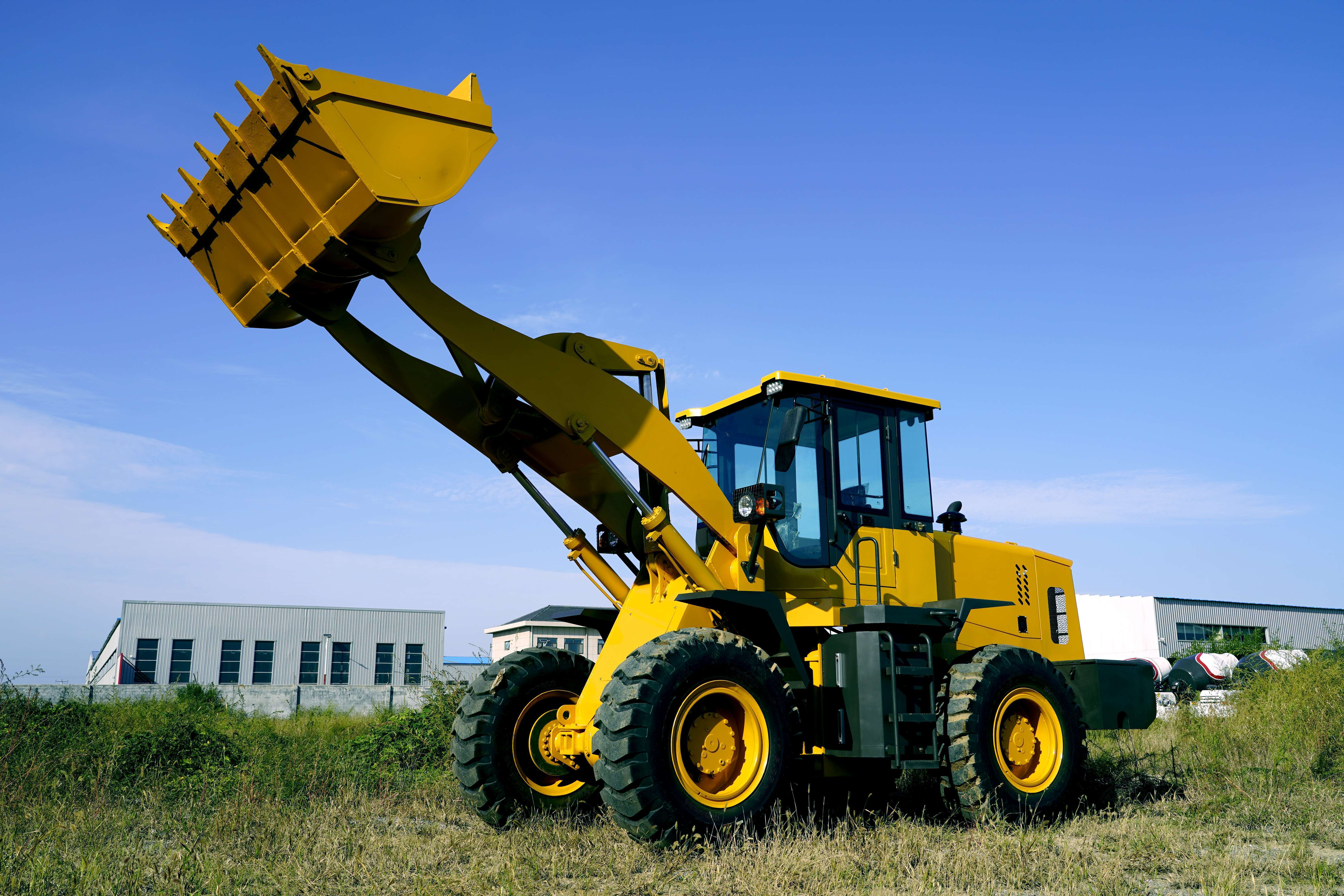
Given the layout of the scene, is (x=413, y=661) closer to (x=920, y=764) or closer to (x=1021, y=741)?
(x=1021, y=741)

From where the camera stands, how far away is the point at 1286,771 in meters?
10.5

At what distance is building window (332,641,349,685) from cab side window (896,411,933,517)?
43.5 m

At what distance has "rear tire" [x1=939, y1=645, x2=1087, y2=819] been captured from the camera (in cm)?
754

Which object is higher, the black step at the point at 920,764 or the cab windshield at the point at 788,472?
the cab windshield at the point at 788,472

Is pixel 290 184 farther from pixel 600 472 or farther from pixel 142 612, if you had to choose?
pixel 142 612

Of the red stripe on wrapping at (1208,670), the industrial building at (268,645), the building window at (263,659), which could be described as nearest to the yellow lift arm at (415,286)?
the red stripe on wrapping at (1208,670)

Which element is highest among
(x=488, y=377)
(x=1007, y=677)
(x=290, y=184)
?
(x=290, y=184)

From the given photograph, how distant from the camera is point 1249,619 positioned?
4716 cm

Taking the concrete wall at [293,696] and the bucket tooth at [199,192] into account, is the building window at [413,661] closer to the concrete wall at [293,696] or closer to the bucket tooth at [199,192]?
the concrete wall at [293,696]

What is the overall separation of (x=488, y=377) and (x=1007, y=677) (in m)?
5.01

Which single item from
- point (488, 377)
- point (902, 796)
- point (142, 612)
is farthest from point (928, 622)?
point (142, 612)

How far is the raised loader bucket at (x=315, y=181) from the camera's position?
227 inches

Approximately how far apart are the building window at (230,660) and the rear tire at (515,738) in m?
42.7

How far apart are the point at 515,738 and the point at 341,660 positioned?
42839 millimetres
